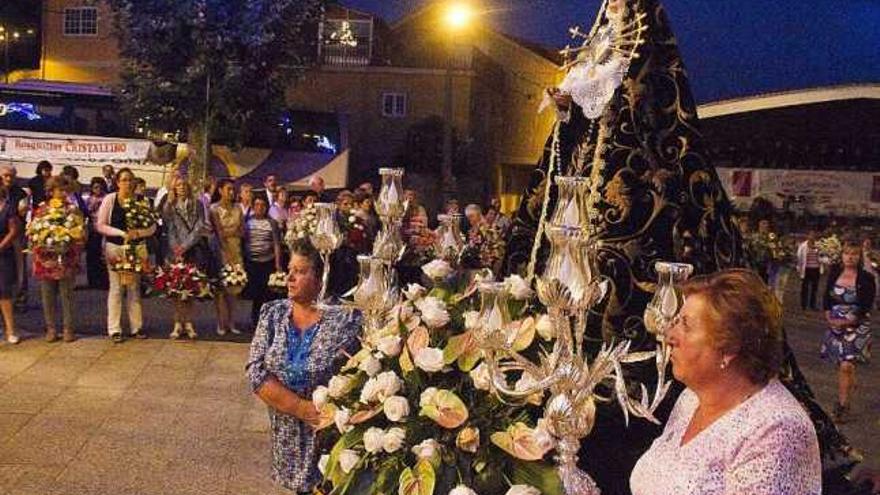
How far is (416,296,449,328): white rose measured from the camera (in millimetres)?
3332

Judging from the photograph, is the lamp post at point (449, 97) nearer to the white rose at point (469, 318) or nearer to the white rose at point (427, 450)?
the white rose at point (469, 318)

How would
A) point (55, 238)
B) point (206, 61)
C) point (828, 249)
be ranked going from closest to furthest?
point (55, 238) → point (828, 249) → point (206, 61)

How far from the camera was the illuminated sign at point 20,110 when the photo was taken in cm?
2852

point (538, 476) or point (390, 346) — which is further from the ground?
point (390, 346)

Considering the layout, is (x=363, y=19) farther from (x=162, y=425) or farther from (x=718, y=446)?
(x=718, y=446)

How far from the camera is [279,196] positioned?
14.5m

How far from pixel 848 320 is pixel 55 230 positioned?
7.57 metres

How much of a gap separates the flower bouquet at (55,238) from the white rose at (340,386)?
761cm

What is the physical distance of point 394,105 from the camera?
40.4 metres

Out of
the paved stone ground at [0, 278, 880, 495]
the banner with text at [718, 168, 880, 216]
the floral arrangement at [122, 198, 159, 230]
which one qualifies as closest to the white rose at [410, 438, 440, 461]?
the paved stone ground at [0, 278, 880, 495]

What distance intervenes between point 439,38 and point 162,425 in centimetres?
3644

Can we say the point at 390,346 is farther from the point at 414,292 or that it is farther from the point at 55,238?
the point at 55,238

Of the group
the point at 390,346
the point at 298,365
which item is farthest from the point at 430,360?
the point at 298,365

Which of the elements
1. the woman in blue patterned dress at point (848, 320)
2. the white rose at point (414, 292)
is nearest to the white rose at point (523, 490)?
the white rose at point (414, 292)
